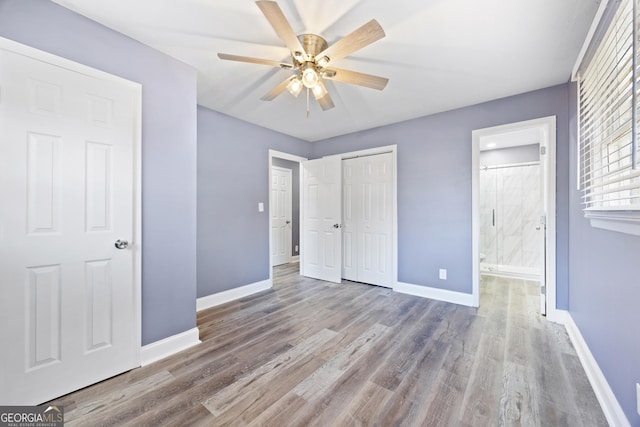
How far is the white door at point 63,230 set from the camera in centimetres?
140

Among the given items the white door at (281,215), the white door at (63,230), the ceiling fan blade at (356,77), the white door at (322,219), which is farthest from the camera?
the white door at (281,215)

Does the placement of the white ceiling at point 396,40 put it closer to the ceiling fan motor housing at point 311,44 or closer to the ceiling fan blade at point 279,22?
the ceiling fan motor housing at point 311,44

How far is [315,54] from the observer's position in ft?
6.11

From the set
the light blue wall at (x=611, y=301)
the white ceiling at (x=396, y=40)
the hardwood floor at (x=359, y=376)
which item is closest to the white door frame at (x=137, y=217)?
the hardwood floor at (x=359, y=376)

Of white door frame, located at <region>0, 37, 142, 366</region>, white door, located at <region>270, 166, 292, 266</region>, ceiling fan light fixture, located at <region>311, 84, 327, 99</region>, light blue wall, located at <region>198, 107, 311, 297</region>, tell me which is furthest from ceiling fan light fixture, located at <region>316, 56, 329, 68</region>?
white door, located at <region>270, 166, 292, 266</region>

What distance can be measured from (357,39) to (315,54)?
0.47m

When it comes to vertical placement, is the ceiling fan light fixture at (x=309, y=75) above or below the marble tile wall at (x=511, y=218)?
above

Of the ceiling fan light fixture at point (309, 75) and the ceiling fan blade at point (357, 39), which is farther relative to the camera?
the ceiling fan light fixture at point (309, 75)

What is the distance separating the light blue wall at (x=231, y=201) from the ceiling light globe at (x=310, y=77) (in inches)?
70.7

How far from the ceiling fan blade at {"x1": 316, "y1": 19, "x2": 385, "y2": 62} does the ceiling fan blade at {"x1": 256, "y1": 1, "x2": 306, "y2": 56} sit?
19cm

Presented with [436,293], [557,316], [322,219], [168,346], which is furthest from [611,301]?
[322,219]

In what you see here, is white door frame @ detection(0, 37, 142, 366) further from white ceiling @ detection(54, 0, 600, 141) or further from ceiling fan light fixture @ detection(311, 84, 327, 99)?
ceiling fan light fixture @ detection(311, 84, 327, 99)

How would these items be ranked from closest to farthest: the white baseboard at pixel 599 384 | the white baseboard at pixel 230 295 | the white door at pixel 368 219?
the white baseboard at pixel 599 384 < the white baseboard at pixel 230 295 < the white door at pixel 368 219

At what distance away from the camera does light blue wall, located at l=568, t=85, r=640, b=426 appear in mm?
1193
